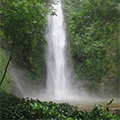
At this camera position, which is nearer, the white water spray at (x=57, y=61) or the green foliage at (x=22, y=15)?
the green foliage at (x=22, y=15)

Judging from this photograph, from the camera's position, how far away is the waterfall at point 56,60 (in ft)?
51.4

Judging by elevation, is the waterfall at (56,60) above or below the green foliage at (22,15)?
above

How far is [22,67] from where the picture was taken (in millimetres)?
13805

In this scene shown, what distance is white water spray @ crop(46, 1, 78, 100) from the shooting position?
15648 millimetres

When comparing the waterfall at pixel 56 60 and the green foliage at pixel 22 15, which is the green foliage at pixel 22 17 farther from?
the waterfall at pixel 56 60

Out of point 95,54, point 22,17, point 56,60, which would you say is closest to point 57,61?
point 56,60

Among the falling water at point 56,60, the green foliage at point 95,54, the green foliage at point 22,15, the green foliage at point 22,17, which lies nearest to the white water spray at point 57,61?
the falling water at point 56,60

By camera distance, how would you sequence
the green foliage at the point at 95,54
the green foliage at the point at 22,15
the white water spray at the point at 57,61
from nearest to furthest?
the green foliage at the point at 22,15, the green foliage at the point at 95,54, the white water spray at the point at 57,61

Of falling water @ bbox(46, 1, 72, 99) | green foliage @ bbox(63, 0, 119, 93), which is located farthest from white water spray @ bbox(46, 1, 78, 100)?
green foliage @ bbox(63, 0, 119, 93)

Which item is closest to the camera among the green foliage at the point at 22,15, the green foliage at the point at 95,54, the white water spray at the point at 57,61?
the green foliage at the point at 22,15

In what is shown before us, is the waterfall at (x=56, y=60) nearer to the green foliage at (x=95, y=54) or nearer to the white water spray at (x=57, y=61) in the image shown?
the white water spray at (x=57, y=61)

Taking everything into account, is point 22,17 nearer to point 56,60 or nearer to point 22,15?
point 22,15

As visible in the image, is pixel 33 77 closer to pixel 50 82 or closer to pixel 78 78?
pixel 50 82

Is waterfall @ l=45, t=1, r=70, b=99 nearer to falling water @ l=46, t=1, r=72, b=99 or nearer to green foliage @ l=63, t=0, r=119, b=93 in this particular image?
falling water @ l=46, t=1, r=72, b=99
